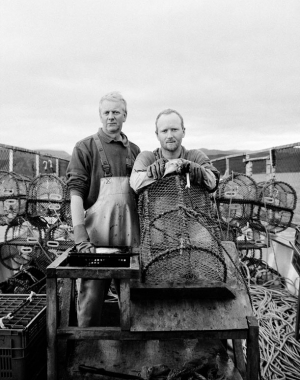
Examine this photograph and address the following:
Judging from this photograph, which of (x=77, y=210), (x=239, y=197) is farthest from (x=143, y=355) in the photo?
(x=239, y=197)

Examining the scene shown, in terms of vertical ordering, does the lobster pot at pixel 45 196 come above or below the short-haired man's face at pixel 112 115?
below

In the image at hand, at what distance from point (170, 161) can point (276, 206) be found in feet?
11.4

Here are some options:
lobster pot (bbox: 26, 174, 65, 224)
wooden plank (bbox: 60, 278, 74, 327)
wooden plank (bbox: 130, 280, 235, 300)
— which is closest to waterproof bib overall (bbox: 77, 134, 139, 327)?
wooden plank (bbox: 60, 278, 74, 327)

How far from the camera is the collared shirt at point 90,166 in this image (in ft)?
8.57

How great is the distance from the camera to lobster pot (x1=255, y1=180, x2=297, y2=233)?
17.1ft

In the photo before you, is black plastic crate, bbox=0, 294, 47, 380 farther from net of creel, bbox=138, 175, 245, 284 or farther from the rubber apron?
net of creel, bbox=138, 175, 245, 284

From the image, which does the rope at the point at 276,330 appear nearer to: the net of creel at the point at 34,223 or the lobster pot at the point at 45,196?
the net of creel at the point at 34,223

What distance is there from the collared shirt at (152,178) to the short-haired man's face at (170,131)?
12 centimetres

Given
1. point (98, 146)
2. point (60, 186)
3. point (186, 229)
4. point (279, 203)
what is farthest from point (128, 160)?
point (279, 203)

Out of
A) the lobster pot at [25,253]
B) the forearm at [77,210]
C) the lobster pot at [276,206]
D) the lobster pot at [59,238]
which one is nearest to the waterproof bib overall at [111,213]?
the forearm at [77,210]

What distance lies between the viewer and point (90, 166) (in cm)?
269

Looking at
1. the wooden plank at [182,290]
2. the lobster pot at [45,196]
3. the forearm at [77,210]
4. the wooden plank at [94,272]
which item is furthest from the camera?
the lobster pot at [45,196]

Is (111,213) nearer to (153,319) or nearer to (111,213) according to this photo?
(111,213)

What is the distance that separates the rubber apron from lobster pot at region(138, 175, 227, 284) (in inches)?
10.7
